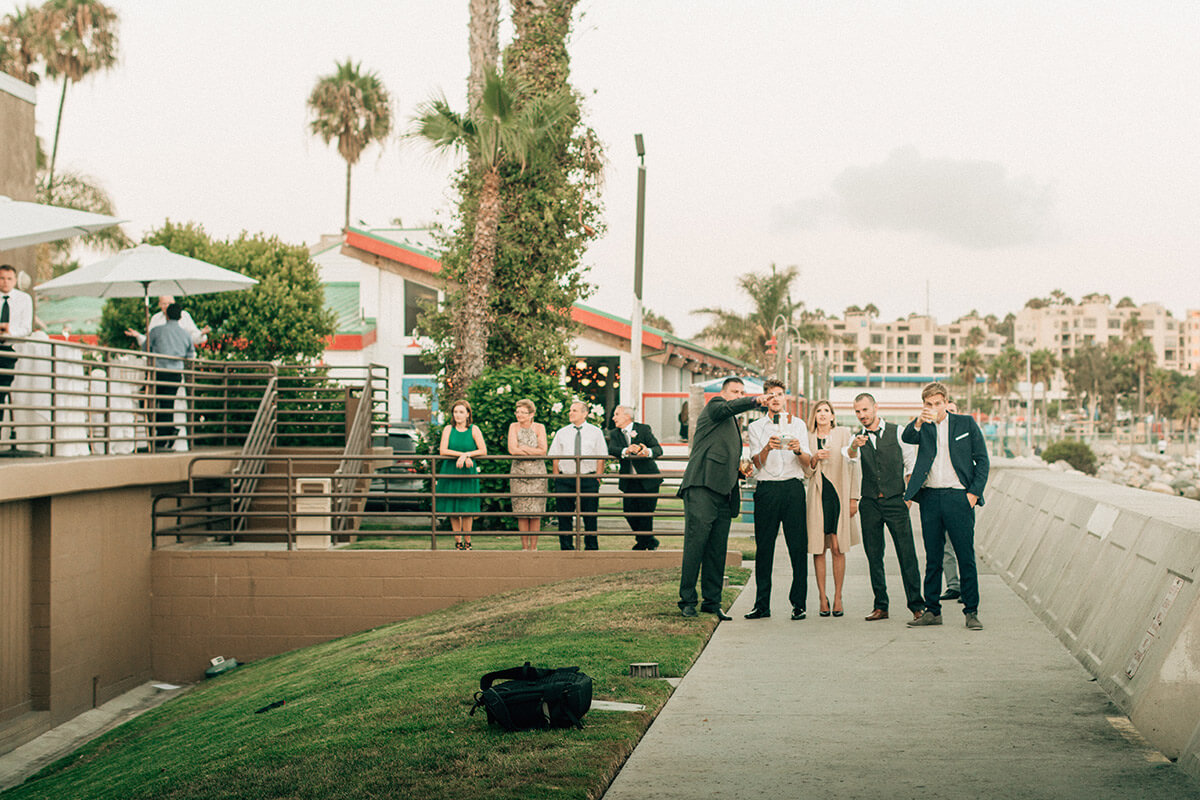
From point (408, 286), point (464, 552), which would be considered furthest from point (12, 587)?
point (408, 286)

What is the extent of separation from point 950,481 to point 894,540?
761 millimetres

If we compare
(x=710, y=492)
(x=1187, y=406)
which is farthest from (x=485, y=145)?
(x=1187, y=406)

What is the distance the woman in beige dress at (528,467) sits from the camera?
13969 millimetres

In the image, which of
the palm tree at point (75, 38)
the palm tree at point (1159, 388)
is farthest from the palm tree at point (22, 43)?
the palm tree at point (1159, 388)

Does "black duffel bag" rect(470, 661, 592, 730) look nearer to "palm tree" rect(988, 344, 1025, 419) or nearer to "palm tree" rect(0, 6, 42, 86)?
"palm tree" rect(0, 6, 42, 86)

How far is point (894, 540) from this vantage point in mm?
10102

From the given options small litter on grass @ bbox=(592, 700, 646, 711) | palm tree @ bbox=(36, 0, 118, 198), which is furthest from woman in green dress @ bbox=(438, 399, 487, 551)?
palm tree @ bbox=(36, 0, 118, 198)

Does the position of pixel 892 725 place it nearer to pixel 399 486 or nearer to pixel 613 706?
pixel 613 706

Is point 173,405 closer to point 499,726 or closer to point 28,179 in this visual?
point 28,179

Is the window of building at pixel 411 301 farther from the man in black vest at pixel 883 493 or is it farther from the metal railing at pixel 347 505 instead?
the man in black vest at pixel 883 493

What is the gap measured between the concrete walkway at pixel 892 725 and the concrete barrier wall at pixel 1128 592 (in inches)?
6.2

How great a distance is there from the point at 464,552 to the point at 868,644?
5635mm

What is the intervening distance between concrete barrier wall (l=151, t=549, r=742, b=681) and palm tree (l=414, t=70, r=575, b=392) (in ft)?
19.1

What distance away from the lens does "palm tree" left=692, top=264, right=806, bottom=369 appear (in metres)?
56.8
